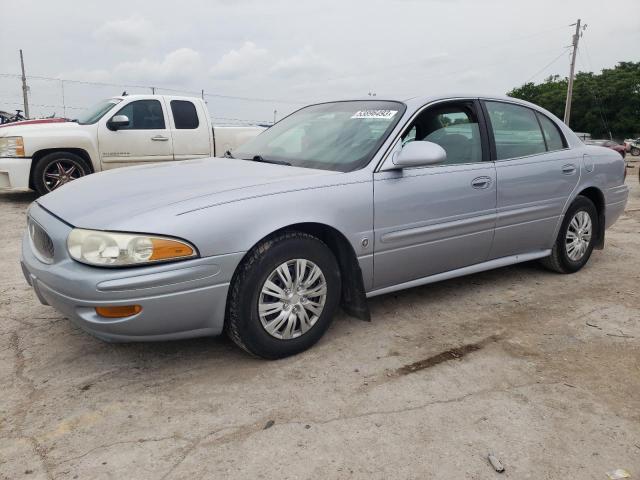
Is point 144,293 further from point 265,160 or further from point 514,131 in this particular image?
point 514,131

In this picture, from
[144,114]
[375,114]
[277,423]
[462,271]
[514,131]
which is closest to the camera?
[277,423]

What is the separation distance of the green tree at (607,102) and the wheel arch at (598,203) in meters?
46.1

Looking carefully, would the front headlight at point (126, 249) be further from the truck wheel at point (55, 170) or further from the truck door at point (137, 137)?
the truck door at point (137, 137)

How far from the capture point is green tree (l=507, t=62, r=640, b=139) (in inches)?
1753

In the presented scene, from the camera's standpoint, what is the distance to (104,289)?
2459 mm

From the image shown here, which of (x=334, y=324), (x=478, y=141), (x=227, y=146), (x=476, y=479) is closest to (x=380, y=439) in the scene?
(x=476, y=479)

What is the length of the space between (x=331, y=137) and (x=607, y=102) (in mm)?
49625

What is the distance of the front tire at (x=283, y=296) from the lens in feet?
9.06

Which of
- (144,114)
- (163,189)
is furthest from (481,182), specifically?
(144,114)

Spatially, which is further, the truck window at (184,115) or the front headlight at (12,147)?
the truck window at (184,115)

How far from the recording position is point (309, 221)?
2918 mm

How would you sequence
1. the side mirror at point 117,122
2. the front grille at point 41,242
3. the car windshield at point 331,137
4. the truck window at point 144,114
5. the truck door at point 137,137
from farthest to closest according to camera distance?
the truck window at point 144,114
the truck door at point 137,137
the side mirror at point 117,122
the car windshield at point 331,137
the front grille at point 41,242

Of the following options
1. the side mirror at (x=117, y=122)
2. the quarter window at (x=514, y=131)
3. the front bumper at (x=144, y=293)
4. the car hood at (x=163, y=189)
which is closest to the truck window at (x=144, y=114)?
the side mirror at (x=117, y=122)

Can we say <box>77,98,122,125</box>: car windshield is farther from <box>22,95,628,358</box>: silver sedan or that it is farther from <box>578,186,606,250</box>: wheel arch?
<box>578,186,606,250</box>: wheel arch
